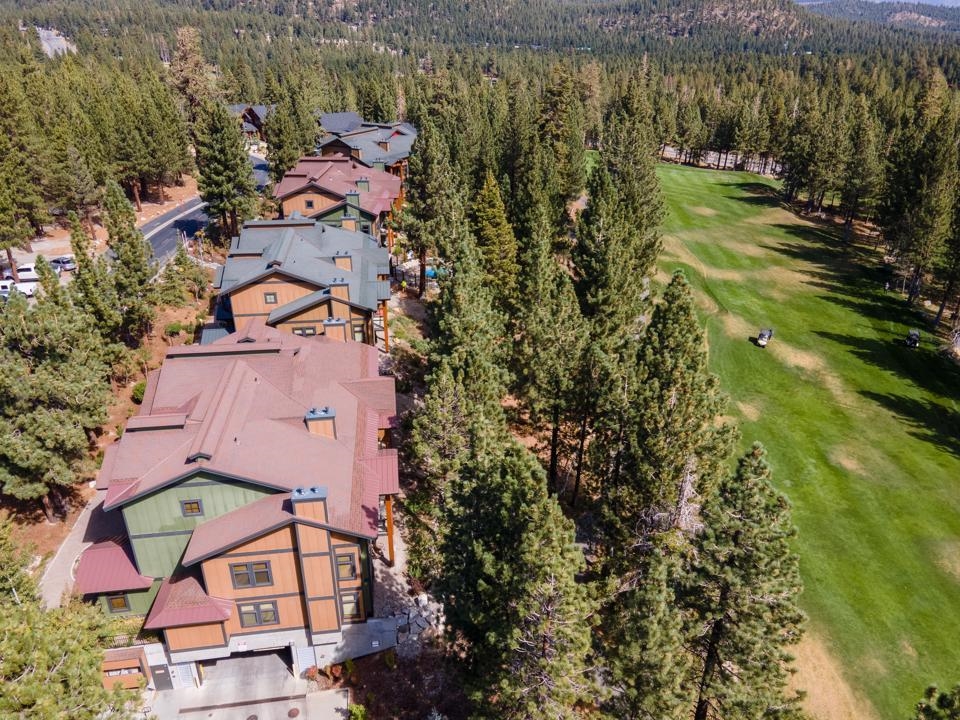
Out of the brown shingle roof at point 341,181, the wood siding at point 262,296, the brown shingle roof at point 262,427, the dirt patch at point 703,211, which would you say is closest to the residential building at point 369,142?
the brown shingle roof at point 341,181

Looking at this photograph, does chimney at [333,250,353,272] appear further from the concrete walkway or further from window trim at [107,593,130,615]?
window trim at [107,593,130,615]

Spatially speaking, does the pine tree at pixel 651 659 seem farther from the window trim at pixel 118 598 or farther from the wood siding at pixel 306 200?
the wood siding at pixel 306 200

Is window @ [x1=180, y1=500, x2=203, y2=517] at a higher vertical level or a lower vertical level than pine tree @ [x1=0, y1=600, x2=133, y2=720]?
lower

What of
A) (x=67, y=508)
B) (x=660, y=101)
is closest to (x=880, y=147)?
(x=660, y=101)

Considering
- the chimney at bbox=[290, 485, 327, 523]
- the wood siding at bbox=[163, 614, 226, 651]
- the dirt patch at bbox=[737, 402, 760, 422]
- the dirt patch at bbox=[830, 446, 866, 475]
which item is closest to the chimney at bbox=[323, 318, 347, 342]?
the chimney at bbox=[290, 485, 327, 523]

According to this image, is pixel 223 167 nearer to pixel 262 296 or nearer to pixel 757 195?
pixel 262 296

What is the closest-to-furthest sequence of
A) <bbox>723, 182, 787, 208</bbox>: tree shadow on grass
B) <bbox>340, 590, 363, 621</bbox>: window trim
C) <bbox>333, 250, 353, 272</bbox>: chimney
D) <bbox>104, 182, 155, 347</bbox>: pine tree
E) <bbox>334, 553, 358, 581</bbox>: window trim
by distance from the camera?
<bbox>334, 553, 358, 581</bbox>: window trim, <bbox>340, 590, 363, 621</bbox>: window trim, <bbox>104, 182, 155, 347</bbox>: pine tree, <bbox>333, 250, 353, 272</bbox>: chimney, <bbox>723, 182, 787, 208</bbox>: tree shadow on grass

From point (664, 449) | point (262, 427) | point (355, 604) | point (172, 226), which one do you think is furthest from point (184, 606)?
point (172, 226)
